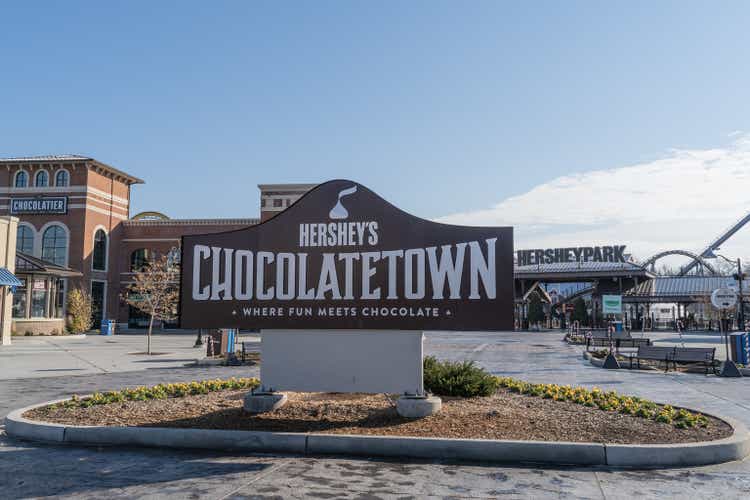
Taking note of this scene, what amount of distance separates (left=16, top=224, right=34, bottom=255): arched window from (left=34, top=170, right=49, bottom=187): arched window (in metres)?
4.05

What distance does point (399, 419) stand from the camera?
376 inches

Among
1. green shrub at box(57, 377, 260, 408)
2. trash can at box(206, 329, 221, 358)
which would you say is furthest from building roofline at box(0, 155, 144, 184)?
green shrub at box(57, 377, 260, 408)

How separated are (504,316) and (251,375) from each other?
10944mm

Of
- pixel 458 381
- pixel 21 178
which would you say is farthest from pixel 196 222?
pixel 458 381

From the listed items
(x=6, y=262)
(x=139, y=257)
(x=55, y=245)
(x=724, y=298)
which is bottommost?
(x=724, y=298)

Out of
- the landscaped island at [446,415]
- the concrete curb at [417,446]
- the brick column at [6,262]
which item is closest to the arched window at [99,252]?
the brick column at [6,262]

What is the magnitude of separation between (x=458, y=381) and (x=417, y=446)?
364 centimetres

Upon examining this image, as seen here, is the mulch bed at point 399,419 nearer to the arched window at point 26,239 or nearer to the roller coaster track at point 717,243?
the arched window at point 26,239

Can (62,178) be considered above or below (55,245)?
above

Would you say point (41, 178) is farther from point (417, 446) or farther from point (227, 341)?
point (417, 446)

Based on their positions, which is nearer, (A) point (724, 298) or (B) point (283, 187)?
(A) point (724, 298)

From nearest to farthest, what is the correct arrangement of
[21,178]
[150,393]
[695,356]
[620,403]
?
[620,403] → [150,393] → [695,356] → [21,178]

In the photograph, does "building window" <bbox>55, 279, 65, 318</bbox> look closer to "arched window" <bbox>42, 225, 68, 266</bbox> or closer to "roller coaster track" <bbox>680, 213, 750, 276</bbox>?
"arched window" <bbox>42, 225, 68, 266</bbox>

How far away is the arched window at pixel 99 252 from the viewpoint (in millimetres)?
57188
